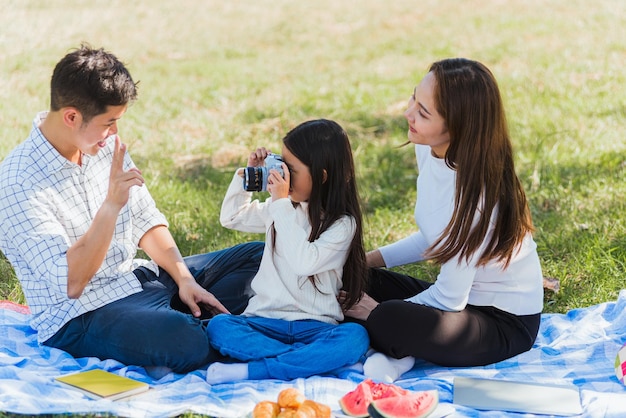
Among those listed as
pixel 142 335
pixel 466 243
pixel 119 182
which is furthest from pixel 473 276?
pixel 119 182

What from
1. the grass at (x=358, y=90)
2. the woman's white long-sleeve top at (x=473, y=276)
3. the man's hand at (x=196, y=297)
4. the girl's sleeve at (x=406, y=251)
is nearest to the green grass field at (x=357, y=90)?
the grass at (x=358, y=90)

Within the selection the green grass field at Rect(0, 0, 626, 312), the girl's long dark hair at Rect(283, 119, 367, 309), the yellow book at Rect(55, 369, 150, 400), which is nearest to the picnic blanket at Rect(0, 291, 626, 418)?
the yellow book at Rect(55, 369, 150, 400)

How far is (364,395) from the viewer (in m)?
3.11

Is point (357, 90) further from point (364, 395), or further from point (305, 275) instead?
point (364, 395)

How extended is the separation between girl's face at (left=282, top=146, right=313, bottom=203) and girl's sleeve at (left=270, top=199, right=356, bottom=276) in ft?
0.43

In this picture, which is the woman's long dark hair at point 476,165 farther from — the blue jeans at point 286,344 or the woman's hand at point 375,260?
the woman's hand at point 375,260

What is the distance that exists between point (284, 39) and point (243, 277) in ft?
27.8

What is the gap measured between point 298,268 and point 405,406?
733 mm

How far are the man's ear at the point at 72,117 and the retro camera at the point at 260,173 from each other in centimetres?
70

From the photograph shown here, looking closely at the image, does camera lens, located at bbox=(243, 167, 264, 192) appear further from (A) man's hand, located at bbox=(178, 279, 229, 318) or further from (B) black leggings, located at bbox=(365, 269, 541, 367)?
(B) black leggings, located at bbox=(365, 269, 541, 367)

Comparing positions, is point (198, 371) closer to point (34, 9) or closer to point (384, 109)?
point (384, 109)

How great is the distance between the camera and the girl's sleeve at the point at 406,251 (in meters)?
4.11

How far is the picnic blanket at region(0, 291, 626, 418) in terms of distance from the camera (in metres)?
3.13

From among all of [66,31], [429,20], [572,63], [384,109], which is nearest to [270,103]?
[384,109]
